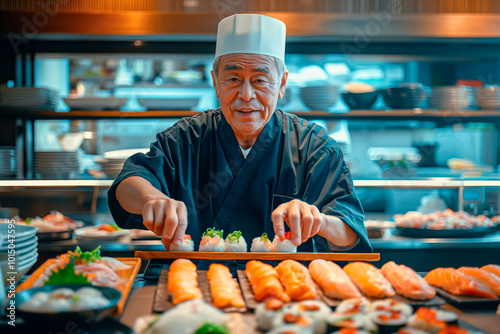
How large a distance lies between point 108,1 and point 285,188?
2.03 metres

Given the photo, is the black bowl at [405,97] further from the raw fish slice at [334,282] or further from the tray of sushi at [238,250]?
the raw fish slice at [334,282]

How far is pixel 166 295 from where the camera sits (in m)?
1.38

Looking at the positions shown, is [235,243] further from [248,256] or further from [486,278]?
[486,278]

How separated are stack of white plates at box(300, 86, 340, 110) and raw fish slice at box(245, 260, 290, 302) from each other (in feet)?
6.75

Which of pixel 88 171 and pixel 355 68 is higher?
pixel 355 68

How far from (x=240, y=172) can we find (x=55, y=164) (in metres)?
1.62

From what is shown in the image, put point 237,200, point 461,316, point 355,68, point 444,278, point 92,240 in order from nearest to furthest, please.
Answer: point 461,316 → point 444,278 → point 237,200 → point 92,240 → point 355,68

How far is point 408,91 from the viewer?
11.3ft

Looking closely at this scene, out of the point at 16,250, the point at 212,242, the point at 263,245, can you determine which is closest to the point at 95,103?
the point at 212,242

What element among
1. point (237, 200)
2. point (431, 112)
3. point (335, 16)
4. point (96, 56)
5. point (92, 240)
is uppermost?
point (335, 16)

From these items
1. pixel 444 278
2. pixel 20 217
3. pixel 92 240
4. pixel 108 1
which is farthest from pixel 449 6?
pixel 20 217

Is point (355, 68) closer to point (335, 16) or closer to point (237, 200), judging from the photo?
point (335, 16)

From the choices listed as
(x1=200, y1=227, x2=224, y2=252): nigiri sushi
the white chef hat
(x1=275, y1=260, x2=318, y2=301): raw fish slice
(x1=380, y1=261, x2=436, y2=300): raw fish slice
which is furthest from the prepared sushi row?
the white chef hat

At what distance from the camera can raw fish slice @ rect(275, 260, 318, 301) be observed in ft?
4.46
